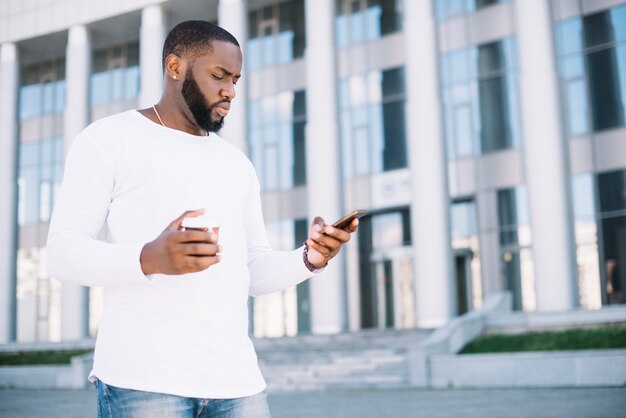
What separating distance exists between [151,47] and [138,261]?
28249 mm

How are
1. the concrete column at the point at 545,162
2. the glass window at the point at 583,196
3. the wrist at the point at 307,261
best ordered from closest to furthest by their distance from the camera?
the wrist at the point at 307,261 → the concrete column at the point at 545,162 → the glass window at the point at 583,196

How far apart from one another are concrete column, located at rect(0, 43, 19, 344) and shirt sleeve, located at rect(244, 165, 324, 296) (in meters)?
30.3

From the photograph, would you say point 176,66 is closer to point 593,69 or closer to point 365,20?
point 593,69

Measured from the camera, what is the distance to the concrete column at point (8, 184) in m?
30.9

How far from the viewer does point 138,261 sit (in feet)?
7.06

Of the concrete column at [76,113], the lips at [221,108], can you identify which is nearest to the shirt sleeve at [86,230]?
the lips at [221,108]

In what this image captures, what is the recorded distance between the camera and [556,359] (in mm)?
14383

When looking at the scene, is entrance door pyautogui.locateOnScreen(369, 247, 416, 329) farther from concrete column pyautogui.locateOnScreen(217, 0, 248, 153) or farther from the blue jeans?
the blue jeans

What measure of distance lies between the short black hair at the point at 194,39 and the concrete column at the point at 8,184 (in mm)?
30572

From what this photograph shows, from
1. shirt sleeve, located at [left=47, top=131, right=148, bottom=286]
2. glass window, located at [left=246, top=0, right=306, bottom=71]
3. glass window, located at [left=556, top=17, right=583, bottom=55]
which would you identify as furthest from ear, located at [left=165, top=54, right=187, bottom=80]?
glass window, located at [left=246, top=0, right=306, bottom=71]

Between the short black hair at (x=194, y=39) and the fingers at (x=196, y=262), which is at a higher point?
the short black hair at (x=194, y=39)

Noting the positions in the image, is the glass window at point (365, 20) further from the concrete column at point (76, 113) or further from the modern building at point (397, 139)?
the concrete column at point (76, 113)

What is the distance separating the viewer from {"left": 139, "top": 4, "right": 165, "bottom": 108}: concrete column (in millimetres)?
28609

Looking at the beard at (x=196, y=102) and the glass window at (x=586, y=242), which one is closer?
the beard at (x=196, y=102)
